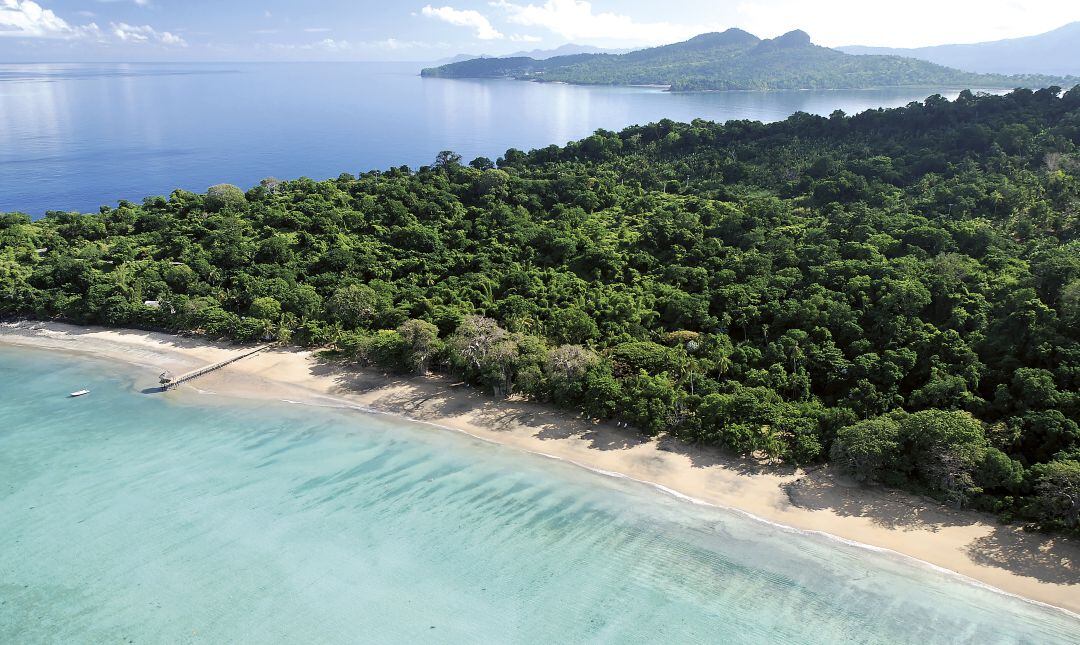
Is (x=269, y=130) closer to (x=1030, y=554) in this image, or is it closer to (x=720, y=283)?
(x=720, y=283)

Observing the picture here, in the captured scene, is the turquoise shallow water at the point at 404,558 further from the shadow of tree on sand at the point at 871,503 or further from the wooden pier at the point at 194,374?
the wooden pier at the point at 194,374

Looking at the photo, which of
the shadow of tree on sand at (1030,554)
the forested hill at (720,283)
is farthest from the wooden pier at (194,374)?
the shadow of tree on sand at (1030,554)

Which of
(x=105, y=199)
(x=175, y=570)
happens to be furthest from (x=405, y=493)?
(x=105, y=199)

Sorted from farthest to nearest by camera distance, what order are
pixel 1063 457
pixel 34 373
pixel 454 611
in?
pixel 34 373
pixel 1063 457
pixel 454 611

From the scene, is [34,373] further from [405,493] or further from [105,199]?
[105,199]

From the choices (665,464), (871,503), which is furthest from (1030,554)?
(665,464)
